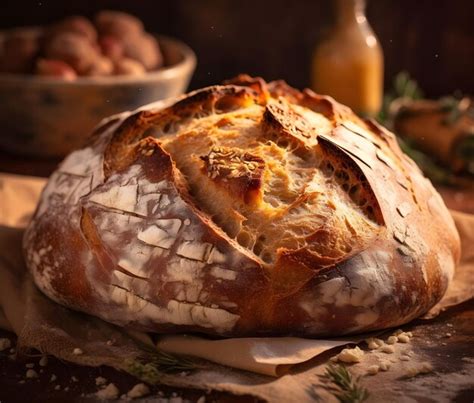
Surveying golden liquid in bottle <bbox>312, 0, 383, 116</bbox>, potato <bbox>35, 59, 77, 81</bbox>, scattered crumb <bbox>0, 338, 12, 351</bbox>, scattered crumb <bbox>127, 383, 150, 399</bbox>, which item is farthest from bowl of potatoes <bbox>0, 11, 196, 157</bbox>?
scattered crumb <bbox>127, 383, 150, 399</bbox>

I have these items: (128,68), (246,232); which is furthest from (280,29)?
(246,232)

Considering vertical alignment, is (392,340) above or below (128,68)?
above

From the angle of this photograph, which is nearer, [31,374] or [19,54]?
[31,374]

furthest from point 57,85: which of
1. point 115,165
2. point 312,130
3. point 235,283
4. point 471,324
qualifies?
point 471,324

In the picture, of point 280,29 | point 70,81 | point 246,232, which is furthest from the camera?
point 280,29

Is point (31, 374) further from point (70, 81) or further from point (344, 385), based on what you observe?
point (70, 81)

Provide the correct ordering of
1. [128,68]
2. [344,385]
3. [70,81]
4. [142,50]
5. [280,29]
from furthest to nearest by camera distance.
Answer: [280,29], [142,50], [128,68], [70,81], [344,385]

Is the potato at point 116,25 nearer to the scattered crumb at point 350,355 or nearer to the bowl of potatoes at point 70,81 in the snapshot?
the bowl of potatoes at point 70,81

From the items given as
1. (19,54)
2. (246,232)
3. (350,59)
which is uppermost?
(246,232)
